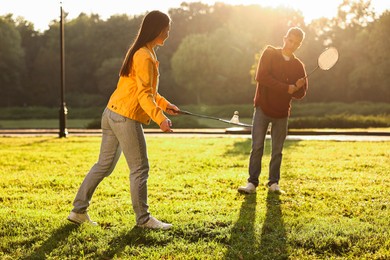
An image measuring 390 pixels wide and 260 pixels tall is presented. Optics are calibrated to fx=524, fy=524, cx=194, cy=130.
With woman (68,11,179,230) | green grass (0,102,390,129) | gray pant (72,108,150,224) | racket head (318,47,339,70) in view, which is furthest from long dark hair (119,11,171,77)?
green grass (0,102,390,129)

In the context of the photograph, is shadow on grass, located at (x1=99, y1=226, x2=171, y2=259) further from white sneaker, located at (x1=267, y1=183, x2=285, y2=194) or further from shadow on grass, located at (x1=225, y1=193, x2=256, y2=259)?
white sneaker, located at (x1=267, y1=183, x2=285, y2=194)

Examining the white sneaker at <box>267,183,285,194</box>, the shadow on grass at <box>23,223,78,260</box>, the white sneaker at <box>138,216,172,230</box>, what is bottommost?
the white sneaker at <box>267,183,285,194</box>

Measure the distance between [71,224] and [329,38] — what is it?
52761 mm

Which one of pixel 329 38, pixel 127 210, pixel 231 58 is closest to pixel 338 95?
pixel 329 38

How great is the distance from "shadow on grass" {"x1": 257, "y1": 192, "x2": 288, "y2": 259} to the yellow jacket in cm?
141

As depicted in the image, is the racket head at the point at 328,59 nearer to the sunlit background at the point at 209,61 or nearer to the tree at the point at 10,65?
the sunlit background at the point at 209,61

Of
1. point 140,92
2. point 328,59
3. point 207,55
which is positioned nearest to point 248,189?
point 328,59

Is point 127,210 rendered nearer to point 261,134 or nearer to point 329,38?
point 261,134

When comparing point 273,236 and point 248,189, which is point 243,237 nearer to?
point 273,236

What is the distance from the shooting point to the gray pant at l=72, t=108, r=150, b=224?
15.9 feet

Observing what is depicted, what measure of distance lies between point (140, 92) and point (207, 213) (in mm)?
1689

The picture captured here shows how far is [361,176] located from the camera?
27.8ft

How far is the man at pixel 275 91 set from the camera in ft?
22.5

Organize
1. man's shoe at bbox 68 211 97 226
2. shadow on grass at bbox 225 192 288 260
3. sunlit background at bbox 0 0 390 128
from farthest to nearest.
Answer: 1. sunlit background at bbox 0 0 390 128
2. man's shoe at bbox 68 211 97 226
3. shadow on grass at bbox 225 192 288 260
